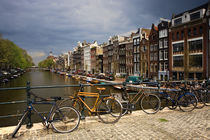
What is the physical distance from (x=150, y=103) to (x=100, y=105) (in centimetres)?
243

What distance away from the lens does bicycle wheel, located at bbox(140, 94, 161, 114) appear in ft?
21.9

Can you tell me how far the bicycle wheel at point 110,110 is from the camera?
18.7 feet

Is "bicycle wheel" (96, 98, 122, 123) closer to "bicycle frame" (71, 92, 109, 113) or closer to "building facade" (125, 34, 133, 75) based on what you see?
"bicycle frame" (71, 92, 109, 113)

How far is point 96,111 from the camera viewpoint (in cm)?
572

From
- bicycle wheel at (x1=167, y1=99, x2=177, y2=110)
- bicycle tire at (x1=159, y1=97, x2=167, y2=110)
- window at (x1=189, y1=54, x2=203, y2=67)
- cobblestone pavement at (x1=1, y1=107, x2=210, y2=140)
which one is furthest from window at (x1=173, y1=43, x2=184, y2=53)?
cobblestone pavement at (x1=1, y1=107, x2=210, y2=140)

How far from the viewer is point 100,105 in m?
5.67

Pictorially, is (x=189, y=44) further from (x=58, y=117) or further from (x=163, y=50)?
(x=58, y=117)

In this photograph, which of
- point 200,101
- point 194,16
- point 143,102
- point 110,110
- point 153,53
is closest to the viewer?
point 110,110

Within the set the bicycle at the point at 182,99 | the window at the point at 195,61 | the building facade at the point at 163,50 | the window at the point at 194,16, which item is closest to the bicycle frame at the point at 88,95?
the bicycle at the point at 182,99

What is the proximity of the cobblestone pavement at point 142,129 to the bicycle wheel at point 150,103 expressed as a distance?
40 cm

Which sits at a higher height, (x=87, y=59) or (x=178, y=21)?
(x=178, y=21)

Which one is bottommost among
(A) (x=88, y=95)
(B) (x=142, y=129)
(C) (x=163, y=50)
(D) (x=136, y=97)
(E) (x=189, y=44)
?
(B) (x=142, y=129)

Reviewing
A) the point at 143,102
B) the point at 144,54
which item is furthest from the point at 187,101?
the point at 144,54

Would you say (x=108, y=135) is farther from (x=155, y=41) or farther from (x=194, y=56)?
(x=155, y=41)
